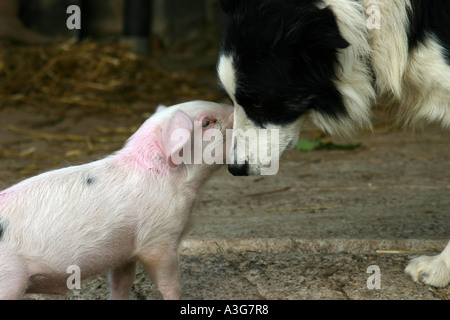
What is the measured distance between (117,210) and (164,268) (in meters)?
0.30

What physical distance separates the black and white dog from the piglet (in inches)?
8.2

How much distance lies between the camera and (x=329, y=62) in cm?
285

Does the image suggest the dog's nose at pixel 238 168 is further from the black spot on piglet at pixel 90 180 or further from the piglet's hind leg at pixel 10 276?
the piglet's hind leg at pixel 10 276

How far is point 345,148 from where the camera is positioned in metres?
5.60

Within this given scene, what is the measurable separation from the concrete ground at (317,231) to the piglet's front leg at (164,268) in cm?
17

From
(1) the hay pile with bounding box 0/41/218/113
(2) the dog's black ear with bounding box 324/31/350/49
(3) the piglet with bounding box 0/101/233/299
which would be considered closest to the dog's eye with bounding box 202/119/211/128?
(3) the piglet with bounding box 0/101/233/299

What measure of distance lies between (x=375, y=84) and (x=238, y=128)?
619 millimetres

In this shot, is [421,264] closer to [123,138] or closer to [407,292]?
[407,292]

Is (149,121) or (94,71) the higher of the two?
(149,121)

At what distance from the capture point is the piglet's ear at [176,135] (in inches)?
110

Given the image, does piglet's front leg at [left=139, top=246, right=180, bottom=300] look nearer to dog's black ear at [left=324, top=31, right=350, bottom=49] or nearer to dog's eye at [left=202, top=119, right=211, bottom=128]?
dog's eye at [left=202, top=119, right=211, bottom=128]

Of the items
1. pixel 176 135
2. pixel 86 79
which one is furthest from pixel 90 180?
pixel 86 79

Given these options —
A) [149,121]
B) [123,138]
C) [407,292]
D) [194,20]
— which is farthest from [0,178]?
[194,20]

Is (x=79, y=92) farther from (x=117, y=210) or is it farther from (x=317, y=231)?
(x=117, y=210)
